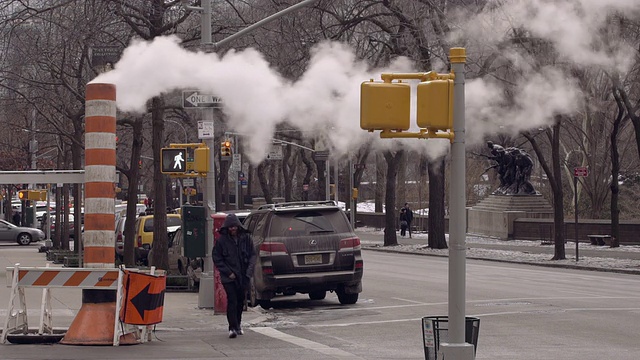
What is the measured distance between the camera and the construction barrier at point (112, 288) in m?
12.4

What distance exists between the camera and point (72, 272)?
A: 12398 mm

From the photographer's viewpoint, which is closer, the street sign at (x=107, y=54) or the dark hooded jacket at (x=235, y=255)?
the dark hooded jacket at (x=235, y=255)

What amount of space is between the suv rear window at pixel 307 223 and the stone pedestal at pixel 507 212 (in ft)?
108

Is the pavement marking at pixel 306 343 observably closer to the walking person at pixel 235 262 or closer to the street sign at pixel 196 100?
the walking person at pixel 235 262

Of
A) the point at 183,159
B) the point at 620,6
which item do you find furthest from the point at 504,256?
the point at 183,159

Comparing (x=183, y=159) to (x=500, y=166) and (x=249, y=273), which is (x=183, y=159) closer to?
(x=249, y=273)

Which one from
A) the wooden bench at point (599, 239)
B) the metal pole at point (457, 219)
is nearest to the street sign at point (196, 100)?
the metal pole at point (457, 219)

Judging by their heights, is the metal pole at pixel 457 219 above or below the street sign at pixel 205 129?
below

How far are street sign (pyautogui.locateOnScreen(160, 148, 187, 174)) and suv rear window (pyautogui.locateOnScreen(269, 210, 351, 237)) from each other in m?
2.55

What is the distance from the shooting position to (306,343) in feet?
44.0

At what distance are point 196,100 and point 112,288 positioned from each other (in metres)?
6.26

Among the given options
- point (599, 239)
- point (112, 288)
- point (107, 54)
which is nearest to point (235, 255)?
point (112, 288)

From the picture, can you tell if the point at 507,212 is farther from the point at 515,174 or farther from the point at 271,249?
the point at 271,249


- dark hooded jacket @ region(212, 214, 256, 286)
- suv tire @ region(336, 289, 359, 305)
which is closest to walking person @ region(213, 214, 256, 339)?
dark hooded jacket @ region(212, 214, 256, 286)
